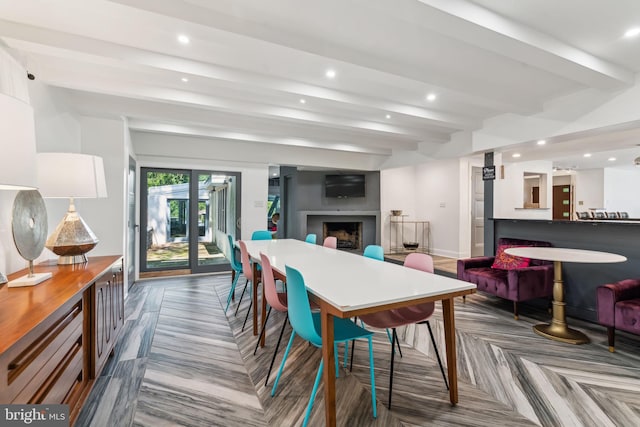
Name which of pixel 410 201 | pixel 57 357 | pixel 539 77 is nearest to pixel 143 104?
pixel 57 357

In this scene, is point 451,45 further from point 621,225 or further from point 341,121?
point 621,225

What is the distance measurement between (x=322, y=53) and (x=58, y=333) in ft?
7.91

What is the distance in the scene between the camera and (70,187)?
7.01 ft

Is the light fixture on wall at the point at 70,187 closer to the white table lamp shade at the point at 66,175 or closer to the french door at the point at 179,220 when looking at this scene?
the white table lamp shade at the point at 66,175

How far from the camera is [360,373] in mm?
2271

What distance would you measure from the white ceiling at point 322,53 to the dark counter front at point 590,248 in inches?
45.0

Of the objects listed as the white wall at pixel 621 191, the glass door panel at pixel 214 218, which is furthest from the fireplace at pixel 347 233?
the white wall at pixel 621 191

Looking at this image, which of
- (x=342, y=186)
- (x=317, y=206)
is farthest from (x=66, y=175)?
(x=342, y=186)

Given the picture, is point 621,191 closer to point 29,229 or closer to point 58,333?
point 58,333

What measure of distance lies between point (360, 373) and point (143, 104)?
3990mm

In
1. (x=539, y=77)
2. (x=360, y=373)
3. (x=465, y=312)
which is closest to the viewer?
(x=360, y=373)

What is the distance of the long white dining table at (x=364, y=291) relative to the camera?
1500 mm

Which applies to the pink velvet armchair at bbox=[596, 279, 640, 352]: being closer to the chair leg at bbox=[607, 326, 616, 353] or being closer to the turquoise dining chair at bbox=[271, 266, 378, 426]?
the chair leg at bbox=[607, 326, 616, 353]

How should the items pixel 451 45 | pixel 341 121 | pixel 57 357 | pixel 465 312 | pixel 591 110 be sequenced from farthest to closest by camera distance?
pixel 341 121
pixel 465 312
pixel 591 110
pixel 451 45
pixel 57 357
